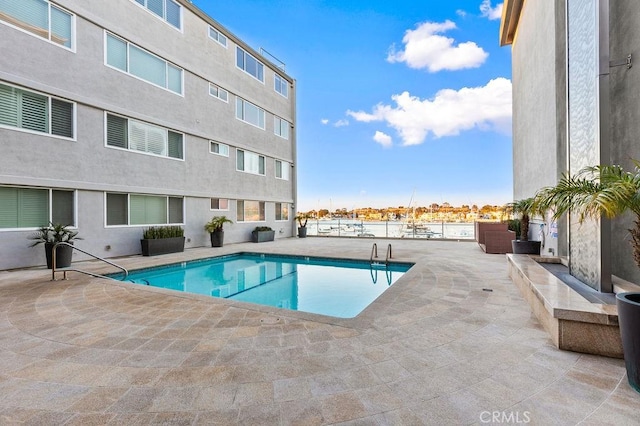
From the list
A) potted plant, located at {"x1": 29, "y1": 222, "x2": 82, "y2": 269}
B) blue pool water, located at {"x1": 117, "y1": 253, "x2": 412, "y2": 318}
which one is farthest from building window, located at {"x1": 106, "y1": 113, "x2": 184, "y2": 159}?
blue pool water, located at {"x1": 117, "y1": 253, "x2": 412, "y2": 318}

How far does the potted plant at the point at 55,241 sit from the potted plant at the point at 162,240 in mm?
1977

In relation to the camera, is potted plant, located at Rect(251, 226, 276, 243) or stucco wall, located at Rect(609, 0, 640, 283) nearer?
stucco wall, located at Rect(609, 0, 640, 283)

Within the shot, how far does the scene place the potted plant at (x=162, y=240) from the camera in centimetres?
916

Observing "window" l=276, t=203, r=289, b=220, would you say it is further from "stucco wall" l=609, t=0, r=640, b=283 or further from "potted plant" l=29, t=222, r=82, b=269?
"stucco wall" l=609, t=0, r=640, b=283

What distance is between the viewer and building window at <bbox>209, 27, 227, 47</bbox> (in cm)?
1227

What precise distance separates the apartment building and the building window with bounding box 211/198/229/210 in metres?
0.05

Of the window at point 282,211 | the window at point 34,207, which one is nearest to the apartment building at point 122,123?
the window at point 34,207

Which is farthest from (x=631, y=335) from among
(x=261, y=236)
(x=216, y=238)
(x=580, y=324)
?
(x=261, y=236)

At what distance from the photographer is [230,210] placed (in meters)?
13.1

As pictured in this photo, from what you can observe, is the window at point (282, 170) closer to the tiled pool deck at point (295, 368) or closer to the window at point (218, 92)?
the window at point (218, 92)

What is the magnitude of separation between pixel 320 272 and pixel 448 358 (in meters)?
5.53

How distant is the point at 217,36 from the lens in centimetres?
1257

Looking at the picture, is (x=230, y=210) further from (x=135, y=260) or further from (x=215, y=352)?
(x=215, y=352)

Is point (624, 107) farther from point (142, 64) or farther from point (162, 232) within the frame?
point (142, 64)
